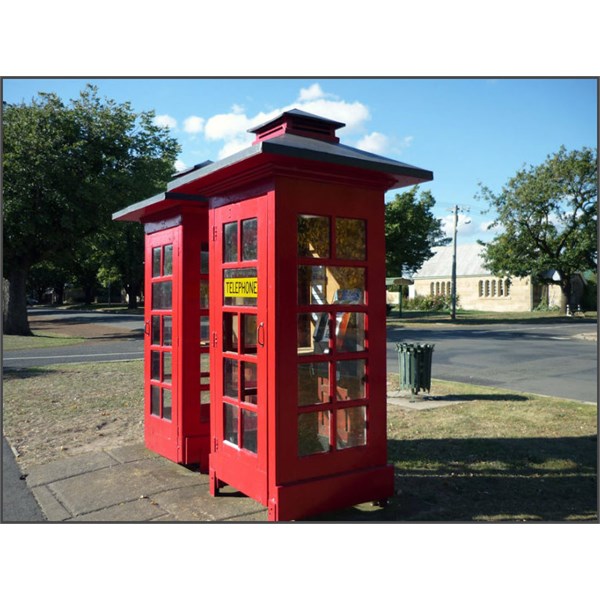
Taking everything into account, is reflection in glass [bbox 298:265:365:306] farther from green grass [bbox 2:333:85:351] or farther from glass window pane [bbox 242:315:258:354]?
green grass [bbox 2:333:85:351]

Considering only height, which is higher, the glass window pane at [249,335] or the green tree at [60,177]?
the green tree at [60,177]

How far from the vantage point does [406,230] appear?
3522 centimetres

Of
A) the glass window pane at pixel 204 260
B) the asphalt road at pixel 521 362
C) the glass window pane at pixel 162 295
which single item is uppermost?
the glass window pane at pixel 204 260

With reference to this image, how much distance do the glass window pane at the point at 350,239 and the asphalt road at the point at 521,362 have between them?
21.4 ft

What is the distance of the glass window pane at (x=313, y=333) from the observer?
13.2ft

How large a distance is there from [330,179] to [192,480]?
2.85 metres

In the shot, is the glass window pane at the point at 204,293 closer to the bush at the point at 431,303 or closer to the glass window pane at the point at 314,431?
the glass window pane at the point at 314,431

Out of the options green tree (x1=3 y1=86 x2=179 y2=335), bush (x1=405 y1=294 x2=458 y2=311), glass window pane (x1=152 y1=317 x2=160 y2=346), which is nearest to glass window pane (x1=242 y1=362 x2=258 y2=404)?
glass window pane (x1=152 y1=317 x2=160 y2=346)

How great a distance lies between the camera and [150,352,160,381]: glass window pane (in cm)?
577

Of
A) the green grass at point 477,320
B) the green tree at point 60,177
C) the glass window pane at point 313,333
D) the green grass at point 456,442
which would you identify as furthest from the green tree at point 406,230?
the glass window pane at point 313,333

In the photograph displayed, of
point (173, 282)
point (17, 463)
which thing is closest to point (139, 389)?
point (17, 463)

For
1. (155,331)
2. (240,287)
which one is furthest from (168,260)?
(240,287)

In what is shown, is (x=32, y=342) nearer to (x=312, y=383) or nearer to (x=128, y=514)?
(x=128, y=514)

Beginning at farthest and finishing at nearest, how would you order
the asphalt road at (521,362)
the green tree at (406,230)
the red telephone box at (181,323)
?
the green tree at (406,230)
the asphalt road at (521,362)
the red telephone box at (181,323)
